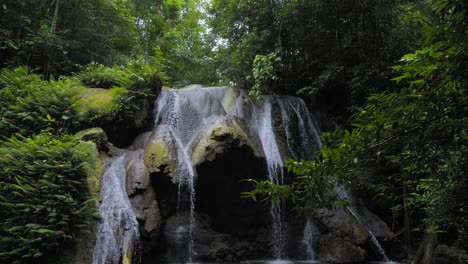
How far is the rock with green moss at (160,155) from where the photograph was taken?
8.56 meters

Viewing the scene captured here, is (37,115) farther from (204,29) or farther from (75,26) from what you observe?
(204,29)

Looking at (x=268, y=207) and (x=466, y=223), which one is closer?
(x=466, y=223)

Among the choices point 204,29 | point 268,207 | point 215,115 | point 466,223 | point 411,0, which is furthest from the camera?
point 204,29

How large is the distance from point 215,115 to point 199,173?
3.26 metres

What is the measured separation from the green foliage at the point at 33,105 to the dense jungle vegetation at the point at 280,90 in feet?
0.13

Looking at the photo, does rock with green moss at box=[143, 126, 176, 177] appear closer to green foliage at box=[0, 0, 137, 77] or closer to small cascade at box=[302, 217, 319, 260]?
small cascade at box=[302, 217, 319, 260]

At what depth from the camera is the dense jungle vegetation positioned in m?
2.75

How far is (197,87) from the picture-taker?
514 inches

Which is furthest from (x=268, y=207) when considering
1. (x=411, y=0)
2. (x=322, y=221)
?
(x=411, y=0)

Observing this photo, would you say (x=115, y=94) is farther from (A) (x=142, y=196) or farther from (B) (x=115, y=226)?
(B) (x=115, y=226)

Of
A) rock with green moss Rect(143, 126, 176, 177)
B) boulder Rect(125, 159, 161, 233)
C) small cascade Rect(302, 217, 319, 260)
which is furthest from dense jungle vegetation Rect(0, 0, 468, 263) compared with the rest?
small cascade Rect(302, 217, 319, 260)

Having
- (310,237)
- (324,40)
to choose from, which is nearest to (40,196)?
(310,237)

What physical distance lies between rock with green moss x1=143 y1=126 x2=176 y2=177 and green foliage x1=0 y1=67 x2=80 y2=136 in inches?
97.1

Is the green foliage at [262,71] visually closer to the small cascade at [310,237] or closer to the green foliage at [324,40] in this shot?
the green foliage at [324,40]
